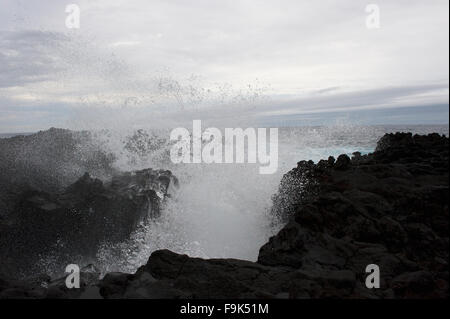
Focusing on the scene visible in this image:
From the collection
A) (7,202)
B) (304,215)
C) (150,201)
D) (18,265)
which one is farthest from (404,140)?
(7,202)

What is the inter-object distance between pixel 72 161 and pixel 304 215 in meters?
9.81

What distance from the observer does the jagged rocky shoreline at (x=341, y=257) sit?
4426mm

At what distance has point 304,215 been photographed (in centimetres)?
588

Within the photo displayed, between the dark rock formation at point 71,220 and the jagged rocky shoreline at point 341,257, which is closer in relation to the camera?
the jagged rocky shoreline at point 341,257

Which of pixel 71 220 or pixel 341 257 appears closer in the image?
pixel 341 257

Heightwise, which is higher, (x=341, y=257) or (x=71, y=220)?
(x=341, y=257)

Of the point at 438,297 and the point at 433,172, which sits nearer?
the point at 438,297

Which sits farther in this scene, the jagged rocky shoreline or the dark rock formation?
the dark rock formation

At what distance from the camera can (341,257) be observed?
507 cm

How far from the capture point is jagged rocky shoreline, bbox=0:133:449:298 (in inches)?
174
